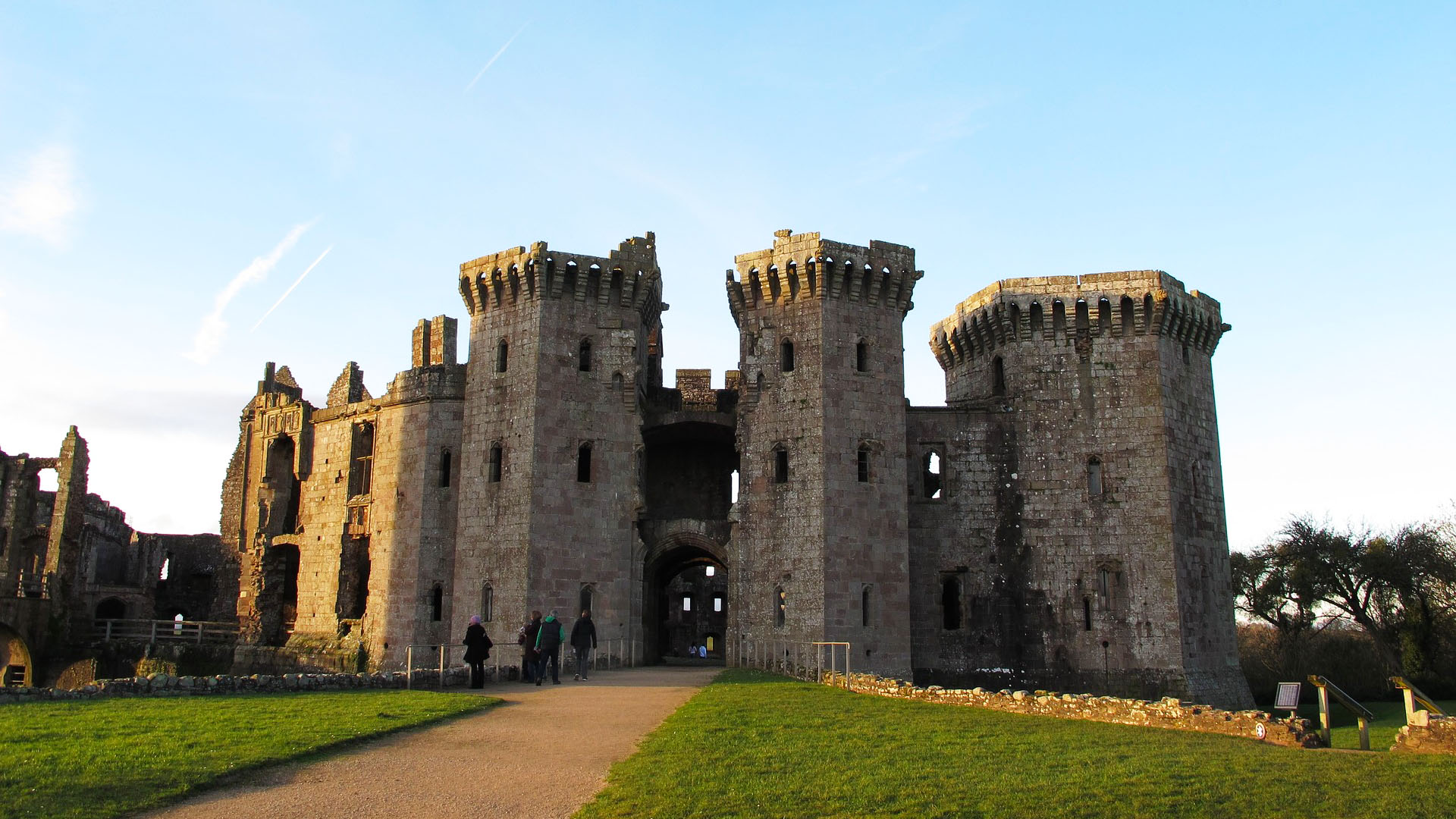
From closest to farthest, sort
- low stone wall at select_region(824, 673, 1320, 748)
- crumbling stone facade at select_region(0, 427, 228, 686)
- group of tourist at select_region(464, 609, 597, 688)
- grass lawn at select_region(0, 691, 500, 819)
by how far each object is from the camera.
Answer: grass lawn at select_region(0, 691, 500, 819) < low stone wall at select_region(824, 673, 1320, 748) < group of tourist at select_region(464, 609, 597, 688) < crumbling stone facade at select_region(0, 427, 228, 686)

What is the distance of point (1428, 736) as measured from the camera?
640 inches

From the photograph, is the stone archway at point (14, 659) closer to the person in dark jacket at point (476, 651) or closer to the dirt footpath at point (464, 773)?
the person in dark jacket at point (476, 651)

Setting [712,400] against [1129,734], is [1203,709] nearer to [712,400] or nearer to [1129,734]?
[1129,734]

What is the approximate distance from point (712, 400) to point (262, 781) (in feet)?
86.7

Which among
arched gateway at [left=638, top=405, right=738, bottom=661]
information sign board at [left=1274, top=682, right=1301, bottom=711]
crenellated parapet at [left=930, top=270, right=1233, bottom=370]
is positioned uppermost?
crenellated parapet at [left=930, top=270, right=1233, bottom=370]

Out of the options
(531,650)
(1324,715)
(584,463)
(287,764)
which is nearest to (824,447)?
(584,463)

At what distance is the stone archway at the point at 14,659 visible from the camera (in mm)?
40531

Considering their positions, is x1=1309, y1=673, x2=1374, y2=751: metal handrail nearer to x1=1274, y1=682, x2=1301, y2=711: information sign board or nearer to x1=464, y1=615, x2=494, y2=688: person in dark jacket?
x1=1274, y1=682, x2=1301, y2=711: information sign board

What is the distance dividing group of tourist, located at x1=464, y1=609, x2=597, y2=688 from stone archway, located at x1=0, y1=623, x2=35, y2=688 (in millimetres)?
25822

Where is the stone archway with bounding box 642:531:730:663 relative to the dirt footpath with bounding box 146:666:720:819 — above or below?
above

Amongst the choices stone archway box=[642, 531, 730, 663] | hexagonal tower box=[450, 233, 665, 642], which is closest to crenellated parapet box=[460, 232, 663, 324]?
hexagonal tower box=[450, 233, 665, 642]

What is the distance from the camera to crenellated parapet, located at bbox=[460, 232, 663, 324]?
34.1m

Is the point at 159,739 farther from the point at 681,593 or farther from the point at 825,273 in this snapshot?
the point at 681,593

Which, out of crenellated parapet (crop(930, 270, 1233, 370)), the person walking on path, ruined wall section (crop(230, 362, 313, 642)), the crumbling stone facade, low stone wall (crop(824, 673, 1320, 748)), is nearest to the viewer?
low stone wall (crop(824, 673, 1320, 748))
